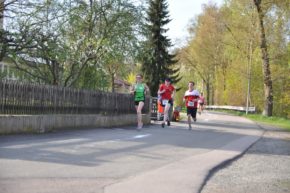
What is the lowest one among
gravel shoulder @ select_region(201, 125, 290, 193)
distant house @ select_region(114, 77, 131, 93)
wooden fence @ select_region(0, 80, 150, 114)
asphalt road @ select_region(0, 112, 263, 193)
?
gravel shoulder @ select_region(201, 125, 290, 193)

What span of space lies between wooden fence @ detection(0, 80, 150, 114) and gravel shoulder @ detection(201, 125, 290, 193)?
19.1 ft

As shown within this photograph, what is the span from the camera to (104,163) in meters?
8.49

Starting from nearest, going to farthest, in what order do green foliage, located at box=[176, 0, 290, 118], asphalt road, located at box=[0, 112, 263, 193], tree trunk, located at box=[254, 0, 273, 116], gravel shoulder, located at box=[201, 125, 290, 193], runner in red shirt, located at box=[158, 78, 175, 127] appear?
asphalt road, located at box=[0, 112, 263, 193]
gravel shoulder, located at box=[201, 125, 290, 193]
runner in red shirt, located at box=[158, 78, 175, 127]
tree trunk, located at box=[254, 0, 273, 116]
green foliage, located at box=[176, 0, 290, 118]

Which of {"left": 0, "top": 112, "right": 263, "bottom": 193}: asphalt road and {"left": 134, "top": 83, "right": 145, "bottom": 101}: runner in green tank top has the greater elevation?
{"left": 134, "top": 83, "right": 145, "bottom": 101}: runner in green tank top

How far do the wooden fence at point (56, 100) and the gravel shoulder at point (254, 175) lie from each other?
5.83 meters

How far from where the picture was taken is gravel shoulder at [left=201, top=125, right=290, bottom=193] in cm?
734

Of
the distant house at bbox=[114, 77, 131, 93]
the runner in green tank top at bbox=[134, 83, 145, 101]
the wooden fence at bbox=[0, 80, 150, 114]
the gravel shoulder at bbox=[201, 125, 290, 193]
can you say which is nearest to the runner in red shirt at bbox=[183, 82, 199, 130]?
the runner in green tank top at bbox=[134, 83, 145, 101]

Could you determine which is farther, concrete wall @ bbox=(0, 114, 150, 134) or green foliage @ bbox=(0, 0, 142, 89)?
green foliage @ bbox=(0, 0, 142, 89)

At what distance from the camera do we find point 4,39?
18641mm

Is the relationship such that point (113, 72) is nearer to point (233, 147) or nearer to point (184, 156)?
point (233, 147)

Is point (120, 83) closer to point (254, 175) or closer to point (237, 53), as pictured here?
point (237, 53)

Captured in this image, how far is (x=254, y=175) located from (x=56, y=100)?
7.88 m

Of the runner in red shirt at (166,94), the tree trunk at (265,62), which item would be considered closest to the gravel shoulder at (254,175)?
the runner in red shirt at (166,94)

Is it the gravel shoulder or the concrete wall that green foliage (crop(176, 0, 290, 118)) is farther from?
the gravel shoulder
